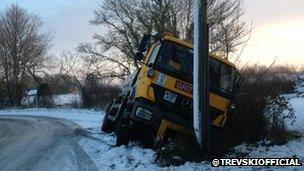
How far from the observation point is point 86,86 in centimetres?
4138

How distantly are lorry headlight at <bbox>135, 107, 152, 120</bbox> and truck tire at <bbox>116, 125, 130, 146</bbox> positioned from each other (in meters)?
1.12

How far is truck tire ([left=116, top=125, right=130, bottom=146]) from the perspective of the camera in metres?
12.9

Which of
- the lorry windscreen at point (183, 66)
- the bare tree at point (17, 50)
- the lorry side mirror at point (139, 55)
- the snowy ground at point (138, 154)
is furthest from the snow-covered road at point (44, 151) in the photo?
the bare tree at point (17, 50)

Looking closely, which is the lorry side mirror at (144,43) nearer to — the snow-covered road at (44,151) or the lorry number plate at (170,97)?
the lorry number plate at (170,97)

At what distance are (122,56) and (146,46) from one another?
31507 mm

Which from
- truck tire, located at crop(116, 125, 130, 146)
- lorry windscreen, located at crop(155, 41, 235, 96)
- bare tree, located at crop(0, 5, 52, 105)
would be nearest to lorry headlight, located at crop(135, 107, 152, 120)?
lorry windscreen, located at crop(155, 41, 235, 96)

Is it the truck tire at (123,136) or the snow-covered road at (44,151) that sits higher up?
the truck tire at (123,136)

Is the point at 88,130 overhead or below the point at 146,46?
below

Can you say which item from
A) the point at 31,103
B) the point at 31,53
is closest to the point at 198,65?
the point at 31,103

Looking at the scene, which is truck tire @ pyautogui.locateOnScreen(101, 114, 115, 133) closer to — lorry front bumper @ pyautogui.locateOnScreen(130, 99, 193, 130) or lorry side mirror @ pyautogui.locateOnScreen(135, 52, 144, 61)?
lorry side mirror @ pyautogui.locateOnScreen(135, 52, 144, 61)

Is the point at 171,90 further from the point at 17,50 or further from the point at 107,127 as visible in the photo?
the point at 17,50

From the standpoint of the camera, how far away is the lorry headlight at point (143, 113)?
11820 millimetres

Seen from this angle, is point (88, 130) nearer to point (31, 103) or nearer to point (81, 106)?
point (81, 106)

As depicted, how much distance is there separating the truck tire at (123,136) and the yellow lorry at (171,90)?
25 cm
